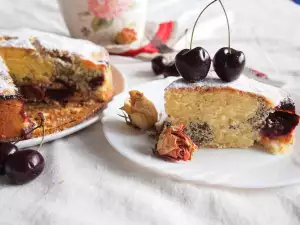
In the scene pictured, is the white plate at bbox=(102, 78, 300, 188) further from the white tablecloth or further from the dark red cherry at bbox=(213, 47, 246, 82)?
the dark red cherry at bbox=(213, 47, 246, 82)

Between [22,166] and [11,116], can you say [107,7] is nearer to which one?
[11,116]

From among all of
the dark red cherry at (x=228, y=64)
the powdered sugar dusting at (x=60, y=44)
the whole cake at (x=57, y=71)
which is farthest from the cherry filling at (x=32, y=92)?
the dark red cherry at (x=228, y=64)

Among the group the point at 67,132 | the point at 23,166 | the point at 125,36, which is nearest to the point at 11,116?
the point at 67,132

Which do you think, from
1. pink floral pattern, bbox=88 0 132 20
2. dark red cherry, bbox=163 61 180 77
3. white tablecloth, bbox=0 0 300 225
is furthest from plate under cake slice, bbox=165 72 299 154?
pink floral pattern, bbox=88 0 132 20

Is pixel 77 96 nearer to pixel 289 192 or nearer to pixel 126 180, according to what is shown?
pixel 126 180

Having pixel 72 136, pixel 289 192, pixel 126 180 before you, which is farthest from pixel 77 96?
pixel 289 192
